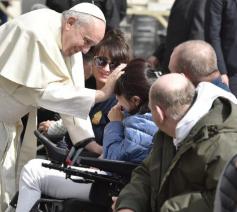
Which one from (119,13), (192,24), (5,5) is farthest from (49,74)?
(5,5)

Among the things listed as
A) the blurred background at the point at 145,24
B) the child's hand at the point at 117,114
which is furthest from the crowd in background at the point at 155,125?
the blurred background at the point at 145,24

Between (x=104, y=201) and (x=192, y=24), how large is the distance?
2.61 m

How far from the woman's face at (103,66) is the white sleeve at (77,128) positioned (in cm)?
49

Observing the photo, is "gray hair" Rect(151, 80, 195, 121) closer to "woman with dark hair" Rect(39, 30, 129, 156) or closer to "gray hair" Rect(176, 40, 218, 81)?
"gray hair" Rect(176, 40, 218, 81)

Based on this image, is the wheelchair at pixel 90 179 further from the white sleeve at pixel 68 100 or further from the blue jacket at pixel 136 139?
the white sleeve at pixel 68 100

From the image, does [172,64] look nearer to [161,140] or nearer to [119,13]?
[161,140]

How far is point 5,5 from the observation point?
1377 cm

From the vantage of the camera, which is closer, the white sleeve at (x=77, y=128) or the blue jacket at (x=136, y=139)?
the blue jacket at (x=136, y=139)

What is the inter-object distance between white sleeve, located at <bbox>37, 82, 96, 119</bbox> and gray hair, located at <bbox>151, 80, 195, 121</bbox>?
3.86ft

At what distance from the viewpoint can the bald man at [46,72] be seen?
548 cm

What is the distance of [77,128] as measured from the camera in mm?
5703

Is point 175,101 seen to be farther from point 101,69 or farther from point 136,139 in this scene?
point 101,69

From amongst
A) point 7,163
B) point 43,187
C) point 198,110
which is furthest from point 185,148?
point 7,163

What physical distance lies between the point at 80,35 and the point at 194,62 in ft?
2.64
